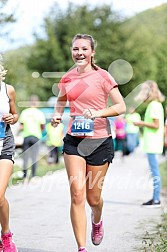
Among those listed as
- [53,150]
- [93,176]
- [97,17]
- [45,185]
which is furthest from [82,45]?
[97,17]

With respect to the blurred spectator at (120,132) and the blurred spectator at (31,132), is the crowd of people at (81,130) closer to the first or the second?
the blurred spectator at (31,132)

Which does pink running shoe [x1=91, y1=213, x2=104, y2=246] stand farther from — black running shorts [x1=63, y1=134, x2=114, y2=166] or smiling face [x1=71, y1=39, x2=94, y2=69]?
smiling face [x1=71, y1=39, x2=94, y2=69]

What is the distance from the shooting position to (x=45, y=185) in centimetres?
1420

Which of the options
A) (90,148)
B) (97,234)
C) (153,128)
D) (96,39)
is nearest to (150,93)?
(153,128)

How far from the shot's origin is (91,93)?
630 centimetres

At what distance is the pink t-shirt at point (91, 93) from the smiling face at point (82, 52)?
101 millimetres

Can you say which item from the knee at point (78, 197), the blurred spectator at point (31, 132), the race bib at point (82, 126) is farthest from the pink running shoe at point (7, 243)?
the blurred spectator at point (31, 132)

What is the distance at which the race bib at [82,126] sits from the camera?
20.5 feet

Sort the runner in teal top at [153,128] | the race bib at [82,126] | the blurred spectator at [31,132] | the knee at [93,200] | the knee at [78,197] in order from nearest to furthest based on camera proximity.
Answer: the knee at [78,197] < the race bib at [82,126] < the knee at [93,200] < the runner in teal top at [153,128] < the blurred spectator at [31,132]

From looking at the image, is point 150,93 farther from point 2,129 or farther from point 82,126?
point 2,129

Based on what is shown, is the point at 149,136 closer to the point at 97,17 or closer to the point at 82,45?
the point at 82,45

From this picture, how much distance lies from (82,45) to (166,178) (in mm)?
9925

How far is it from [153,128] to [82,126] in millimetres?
4665

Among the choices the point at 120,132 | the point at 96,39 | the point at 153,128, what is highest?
the point at 153,128
